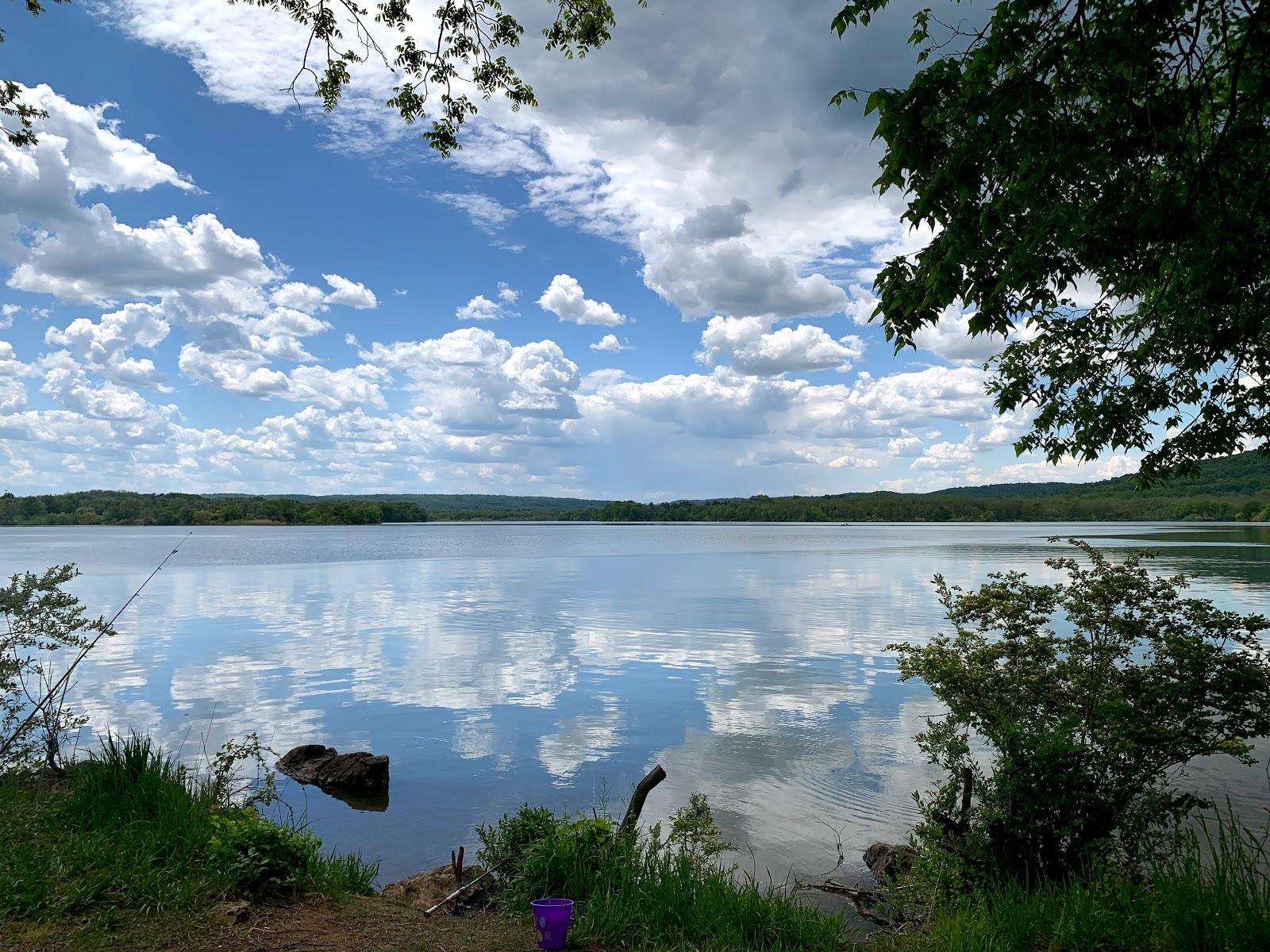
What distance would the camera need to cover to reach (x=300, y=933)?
228 inches

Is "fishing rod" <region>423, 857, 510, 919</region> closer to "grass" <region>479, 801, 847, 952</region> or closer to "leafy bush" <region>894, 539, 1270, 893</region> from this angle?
"grass" <region>479, 801, 847, 952</region>

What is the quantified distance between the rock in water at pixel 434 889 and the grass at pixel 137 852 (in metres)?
0.37

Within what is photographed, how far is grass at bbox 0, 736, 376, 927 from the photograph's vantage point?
19.2 ft

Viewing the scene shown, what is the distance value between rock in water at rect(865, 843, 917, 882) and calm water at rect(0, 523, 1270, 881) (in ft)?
1.45

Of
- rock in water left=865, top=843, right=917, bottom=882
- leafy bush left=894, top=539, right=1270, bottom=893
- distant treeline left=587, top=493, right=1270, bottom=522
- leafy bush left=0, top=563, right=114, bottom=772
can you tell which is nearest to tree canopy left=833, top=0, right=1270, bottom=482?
leafy bush left=894, top=539, right=1270, bottom=893

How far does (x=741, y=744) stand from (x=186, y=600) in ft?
106

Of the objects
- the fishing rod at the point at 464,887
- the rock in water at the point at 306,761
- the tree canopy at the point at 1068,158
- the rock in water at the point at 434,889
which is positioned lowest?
the rock in water at the point at 306,761

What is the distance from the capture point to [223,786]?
927 cm

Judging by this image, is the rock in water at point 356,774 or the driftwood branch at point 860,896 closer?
the driftwood branch at point 860,896

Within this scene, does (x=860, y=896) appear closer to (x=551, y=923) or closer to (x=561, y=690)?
(x=551, y=923)

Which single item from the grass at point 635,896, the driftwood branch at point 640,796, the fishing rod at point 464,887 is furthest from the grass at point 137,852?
the driftwood branch at point 640,796

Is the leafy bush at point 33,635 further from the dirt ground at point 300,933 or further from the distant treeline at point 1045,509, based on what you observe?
the distant treeline at point 1045,509

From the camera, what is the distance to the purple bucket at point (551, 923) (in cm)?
576

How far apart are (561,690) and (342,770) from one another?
7800 mm
